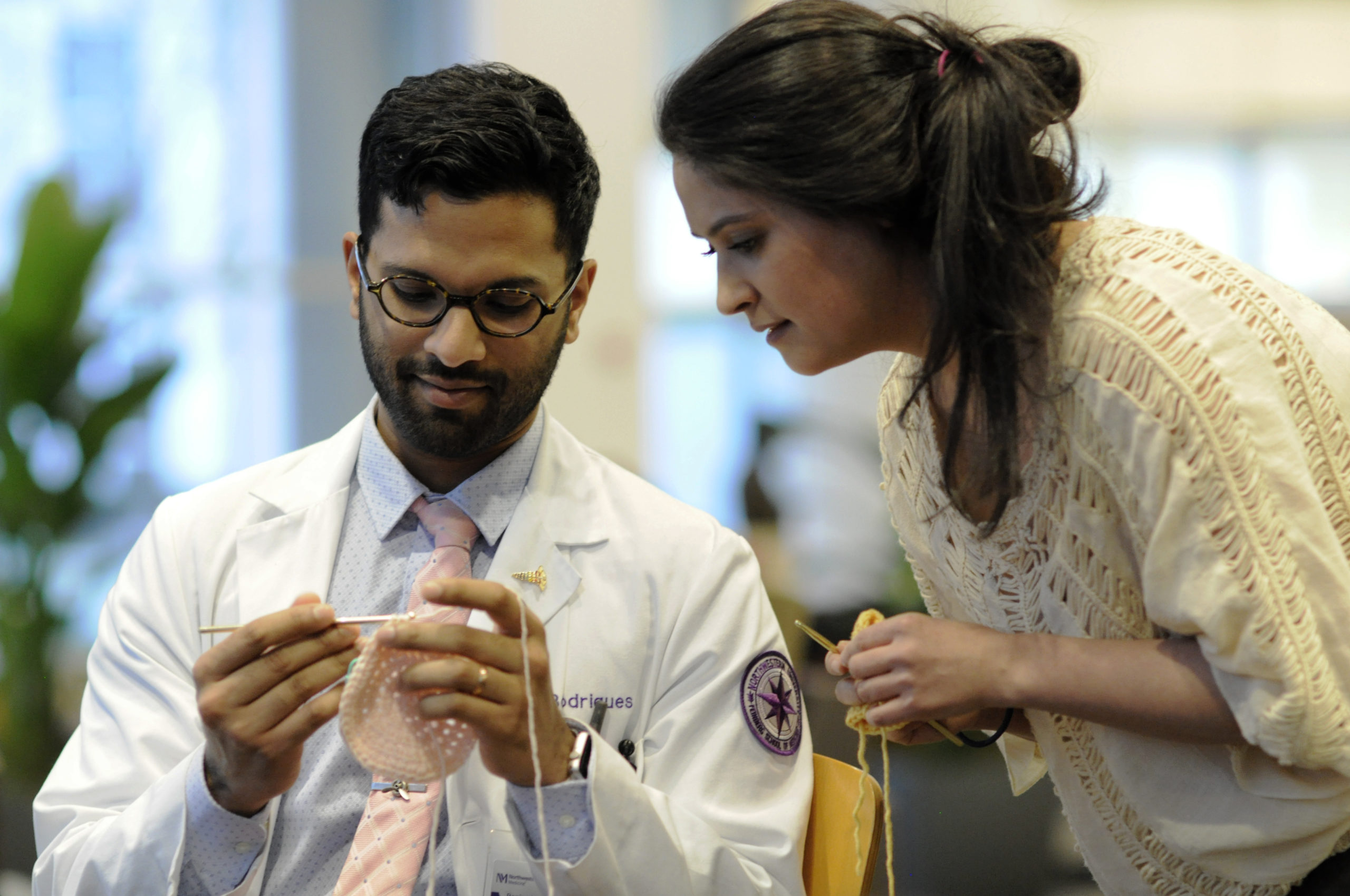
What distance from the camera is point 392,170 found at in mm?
1734

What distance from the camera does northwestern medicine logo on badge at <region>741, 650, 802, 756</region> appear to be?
1661 mm

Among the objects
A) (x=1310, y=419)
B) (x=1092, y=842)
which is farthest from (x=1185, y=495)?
(x=1092, y=842)

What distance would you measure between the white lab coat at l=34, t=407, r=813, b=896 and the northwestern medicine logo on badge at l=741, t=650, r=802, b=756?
1cm

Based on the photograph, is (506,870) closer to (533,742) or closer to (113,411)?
(533,742)

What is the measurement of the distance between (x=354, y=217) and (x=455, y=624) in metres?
4.90

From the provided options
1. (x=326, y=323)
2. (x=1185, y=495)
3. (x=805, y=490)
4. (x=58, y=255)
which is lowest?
(x=805, y=490)

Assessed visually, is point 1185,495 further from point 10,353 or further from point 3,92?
point 3,92

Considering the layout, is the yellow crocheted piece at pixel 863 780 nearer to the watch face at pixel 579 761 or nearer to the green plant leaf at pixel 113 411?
the watch face at pixel 579 761

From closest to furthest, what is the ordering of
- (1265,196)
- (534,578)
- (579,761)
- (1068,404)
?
(1068,404), (579,761), (534,578), (1265,196)

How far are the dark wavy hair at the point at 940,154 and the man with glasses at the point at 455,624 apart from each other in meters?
0.42

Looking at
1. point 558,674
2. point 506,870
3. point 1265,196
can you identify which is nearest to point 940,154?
point 558,674

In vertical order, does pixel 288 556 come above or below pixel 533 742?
below

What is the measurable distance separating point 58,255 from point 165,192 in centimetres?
142

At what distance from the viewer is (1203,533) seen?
1235mm
